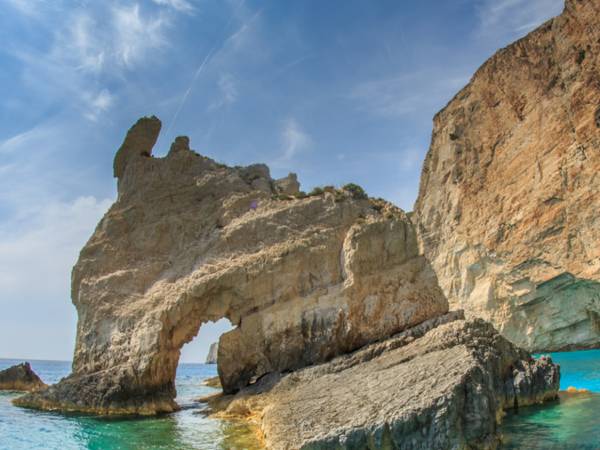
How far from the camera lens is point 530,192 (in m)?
41.6

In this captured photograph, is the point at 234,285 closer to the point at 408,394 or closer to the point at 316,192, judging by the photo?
the point at 316,192

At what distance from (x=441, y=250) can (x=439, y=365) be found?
41857 millimetres

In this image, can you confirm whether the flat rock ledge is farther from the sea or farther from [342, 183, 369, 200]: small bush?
[342, 183, 369, 200]: small bush

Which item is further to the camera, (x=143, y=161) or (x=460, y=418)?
(x=143, y=161)

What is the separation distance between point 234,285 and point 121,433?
19.7 feet

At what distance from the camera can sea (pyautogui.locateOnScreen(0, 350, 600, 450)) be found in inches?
420

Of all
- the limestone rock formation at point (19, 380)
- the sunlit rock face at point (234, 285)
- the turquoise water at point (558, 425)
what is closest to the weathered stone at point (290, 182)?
the sunlit rock face at point (234, 285)

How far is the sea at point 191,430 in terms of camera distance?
1068 cm

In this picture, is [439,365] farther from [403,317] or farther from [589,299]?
[589,299]

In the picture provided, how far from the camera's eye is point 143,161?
21.9m

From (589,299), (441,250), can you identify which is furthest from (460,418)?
(441,250)

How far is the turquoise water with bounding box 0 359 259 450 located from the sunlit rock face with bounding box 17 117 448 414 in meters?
1.76

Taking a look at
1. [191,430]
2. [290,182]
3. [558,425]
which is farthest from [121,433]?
[290,182]

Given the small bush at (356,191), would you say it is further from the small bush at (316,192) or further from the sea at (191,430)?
the sea at (191,430)
